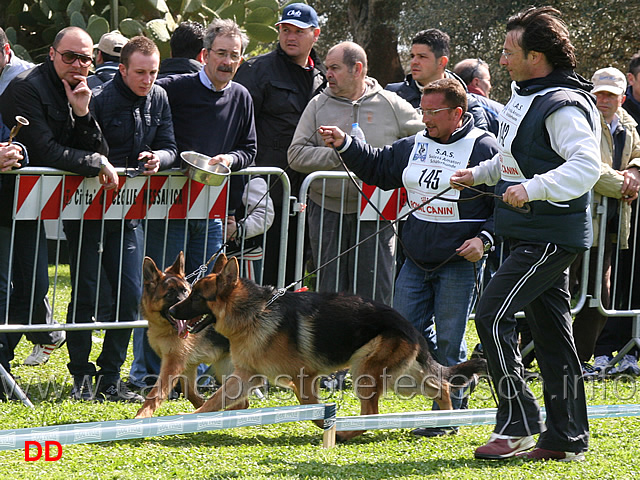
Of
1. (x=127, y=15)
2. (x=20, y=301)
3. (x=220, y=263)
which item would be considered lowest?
(x=20, y=301)

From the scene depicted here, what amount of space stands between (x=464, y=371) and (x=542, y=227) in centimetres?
120

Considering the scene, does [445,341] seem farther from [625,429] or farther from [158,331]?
[158,331]

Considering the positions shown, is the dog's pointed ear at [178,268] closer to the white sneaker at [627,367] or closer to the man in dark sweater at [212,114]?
the man in dark sweater at [212,114]

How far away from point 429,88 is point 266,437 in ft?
7.37

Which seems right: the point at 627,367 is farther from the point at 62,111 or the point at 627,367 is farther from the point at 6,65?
the point at 6,65

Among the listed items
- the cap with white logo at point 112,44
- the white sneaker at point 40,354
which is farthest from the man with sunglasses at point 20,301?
the cap with white logo at point 112,44

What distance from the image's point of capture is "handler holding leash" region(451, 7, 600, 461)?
4.07 m

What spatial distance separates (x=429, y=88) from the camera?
5082 mm

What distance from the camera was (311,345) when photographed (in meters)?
5.07

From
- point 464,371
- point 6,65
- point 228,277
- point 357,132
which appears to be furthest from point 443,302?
point 6,65

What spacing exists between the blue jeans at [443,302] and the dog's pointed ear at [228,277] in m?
1.08

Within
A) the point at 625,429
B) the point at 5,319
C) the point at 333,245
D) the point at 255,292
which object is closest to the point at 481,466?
the point at 625,429

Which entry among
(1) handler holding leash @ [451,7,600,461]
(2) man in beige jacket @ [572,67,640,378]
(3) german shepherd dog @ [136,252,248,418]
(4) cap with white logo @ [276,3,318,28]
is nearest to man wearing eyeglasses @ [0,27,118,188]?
(3) german shepherd dog @ [136,252,248,418]

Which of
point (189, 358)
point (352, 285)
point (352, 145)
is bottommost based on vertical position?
point (189, 358)
